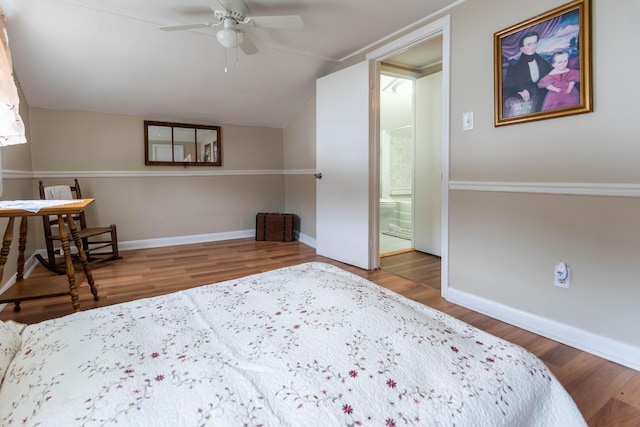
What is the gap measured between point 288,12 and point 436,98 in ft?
6.12

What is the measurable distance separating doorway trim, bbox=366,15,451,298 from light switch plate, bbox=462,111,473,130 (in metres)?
0.12

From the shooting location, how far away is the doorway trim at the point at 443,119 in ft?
7.70

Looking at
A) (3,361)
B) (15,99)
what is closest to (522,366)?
(3,361)

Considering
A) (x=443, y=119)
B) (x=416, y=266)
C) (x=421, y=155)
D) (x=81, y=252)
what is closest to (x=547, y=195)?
(x=443, y=119)

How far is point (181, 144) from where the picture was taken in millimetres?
4246

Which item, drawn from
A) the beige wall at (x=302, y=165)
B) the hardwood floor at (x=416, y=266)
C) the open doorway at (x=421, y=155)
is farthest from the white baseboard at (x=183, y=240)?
the hardwood floor at (x=416, y=266)

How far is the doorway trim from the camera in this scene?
7.70ft

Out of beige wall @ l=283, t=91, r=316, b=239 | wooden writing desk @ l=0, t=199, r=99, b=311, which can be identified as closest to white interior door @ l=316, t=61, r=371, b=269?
beige wall @ l=283, t=91, r=316, b=239

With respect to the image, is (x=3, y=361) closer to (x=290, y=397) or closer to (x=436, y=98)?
(x=290, y=397)

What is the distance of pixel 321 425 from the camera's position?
1.86 ft

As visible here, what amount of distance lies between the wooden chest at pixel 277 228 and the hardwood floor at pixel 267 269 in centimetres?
15

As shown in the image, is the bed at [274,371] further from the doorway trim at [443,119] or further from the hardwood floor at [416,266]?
the hardwood floor at [416,266]

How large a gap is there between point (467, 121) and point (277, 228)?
2907mm

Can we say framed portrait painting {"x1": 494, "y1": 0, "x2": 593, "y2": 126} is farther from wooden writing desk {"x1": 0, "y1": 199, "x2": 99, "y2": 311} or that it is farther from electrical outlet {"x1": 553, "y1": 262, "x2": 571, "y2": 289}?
wooden writing desk {"x1": 0, "y1": 199, "x2": 99, "y2": 311}
